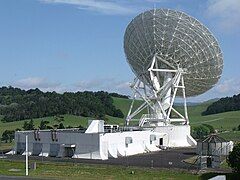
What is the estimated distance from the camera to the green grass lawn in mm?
40000

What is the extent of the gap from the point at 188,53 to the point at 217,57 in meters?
5.03

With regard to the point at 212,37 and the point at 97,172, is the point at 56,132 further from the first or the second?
the point at 212,37

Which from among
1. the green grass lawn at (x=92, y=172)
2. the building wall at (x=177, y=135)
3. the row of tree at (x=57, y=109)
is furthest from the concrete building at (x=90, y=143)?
the row of tree at (x=57, y=109)

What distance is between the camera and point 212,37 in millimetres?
72375

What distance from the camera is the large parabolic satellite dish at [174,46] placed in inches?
2785

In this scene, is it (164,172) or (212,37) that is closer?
(164,172)

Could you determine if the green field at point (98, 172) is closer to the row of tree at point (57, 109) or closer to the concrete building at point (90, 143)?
the concrete building at point (90, 143)

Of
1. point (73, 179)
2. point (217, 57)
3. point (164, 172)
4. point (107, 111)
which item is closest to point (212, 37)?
point (217, 57)

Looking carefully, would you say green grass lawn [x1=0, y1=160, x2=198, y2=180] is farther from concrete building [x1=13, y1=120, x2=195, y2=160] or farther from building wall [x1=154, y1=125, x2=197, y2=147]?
building wall [x1=154, y1=125, x2=197, y2=147]

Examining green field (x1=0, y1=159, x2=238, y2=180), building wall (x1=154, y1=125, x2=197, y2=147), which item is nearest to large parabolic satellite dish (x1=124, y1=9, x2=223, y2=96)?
building wall (x1=154, y1=125, x2=197, y2=147)

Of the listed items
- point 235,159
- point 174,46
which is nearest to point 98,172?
point 235,159

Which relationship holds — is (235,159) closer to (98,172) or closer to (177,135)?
(98,172)

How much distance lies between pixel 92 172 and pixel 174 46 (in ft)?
114

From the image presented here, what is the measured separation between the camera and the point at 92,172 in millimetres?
42406
